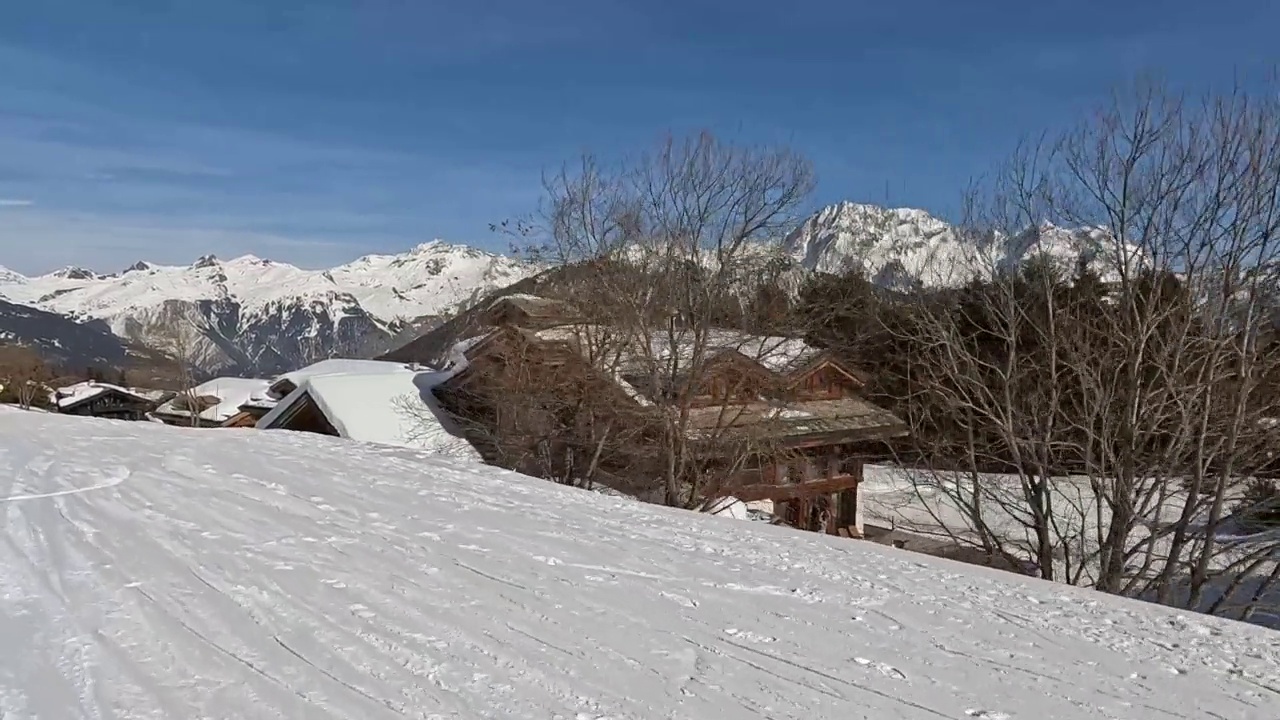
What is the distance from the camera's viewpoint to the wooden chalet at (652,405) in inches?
575

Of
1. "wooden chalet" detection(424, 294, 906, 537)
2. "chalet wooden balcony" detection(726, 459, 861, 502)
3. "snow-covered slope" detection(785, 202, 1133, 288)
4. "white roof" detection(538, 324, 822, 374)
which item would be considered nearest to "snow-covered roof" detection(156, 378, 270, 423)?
"wooden chalet" detection(424, 294, 906, 537)

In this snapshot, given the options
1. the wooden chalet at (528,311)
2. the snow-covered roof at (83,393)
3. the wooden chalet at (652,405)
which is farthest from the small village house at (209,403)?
the wooden chalet at (652,405)

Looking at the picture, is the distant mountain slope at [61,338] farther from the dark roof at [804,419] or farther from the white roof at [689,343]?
the dark roof at [804,419]

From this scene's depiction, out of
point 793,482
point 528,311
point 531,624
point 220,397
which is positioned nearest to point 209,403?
point 220,397

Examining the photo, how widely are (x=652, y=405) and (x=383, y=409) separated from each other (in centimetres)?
544

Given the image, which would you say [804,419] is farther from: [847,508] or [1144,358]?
[1144,358]

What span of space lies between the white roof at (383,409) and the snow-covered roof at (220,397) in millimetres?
17644

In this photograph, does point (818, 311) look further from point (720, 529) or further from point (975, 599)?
point (975, 599)

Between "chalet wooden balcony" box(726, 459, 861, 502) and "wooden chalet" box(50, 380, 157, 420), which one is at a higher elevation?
"chalet wooden balcony" box(726, 459, 861, 502)

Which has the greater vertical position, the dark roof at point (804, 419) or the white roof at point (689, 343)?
the white roof at point (689, 343)

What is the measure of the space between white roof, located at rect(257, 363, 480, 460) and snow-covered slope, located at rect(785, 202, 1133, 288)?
23.6 feet

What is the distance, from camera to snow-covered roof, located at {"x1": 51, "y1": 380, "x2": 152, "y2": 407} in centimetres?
4409

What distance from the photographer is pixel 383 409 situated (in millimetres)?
16438

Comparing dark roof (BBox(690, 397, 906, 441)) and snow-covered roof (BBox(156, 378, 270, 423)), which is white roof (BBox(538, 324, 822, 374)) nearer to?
dark roof (BBox(690, 397, 906, 441))
